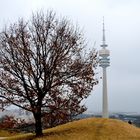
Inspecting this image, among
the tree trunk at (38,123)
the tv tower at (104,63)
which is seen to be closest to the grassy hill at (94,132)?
the tree trunk at (38,123)

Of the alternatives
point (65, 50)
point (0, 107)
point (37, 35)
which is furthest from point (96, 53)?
point (0, 107)

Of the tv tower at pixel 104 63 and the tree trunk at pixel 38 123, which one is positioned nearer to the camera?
the tree trunk at pixel 38 123

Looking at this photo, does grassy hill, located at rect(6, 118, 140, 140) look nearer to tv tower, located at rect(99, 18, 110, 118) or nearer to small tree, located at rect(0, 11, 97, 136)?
small tree, located at rect(0, 11, 97, 136)

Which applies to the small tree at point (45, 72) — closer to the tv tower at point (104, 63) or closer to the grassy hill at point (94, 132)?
the grassy hill at point (94, 132)

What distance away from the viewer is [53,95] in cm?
3931

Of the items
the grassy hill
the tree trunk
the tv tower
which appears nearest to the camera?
the grassy hill

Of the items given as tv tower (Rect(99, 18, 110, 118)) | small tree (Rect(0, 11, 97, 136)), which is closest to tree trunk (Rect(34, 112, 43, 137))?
small tree (Rect(0, 11, 97, 136))

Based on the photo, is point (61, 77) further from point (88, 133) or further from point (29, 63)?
point (88, 133)

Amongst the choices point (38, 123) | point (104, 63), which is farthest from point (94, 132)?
point (104, 63)

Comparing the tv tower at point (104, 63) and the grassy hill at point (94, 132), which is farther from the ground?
the tv tower at point (104, 63)

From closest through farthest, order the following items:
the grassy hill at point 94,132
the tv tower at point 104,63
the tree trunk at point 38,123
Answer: the grassy hill at point 94,132 < the tree trunk at point 38,123 < the tv tower at point 104,63

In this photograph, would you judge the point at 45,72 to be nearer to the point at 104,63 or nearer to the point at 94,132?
the point at 94,132

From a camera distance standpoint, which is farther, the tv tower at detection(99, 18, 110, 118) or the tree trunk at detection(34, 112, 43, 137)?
the tv tower at detection(99, 18, 110, 118)

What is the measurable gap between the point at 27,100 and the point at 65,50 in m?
5.90
